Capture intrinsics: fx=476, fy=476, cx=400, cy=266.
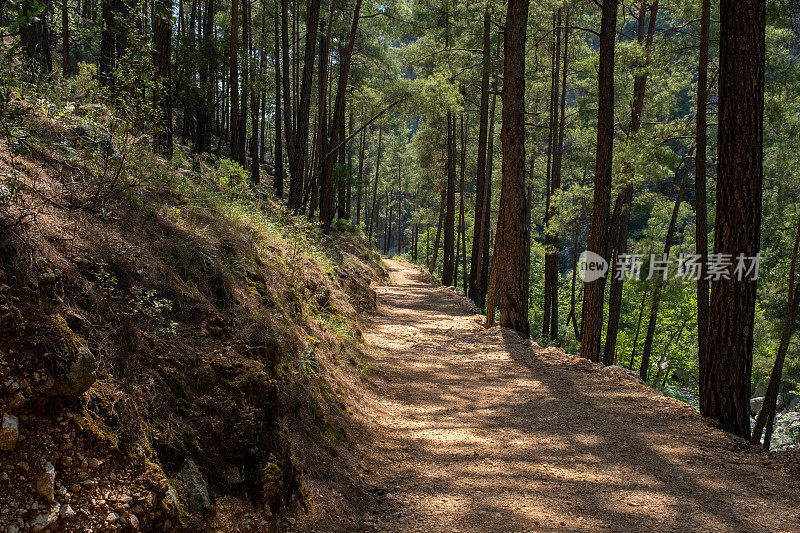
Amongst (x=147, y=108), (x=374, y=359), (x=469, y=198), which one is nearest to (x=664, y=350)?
(x=469, y=198)

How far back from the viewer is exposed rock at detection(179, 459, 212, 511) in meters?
2.40

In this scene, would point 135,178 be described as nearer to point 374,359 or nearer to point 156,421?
point 156,421

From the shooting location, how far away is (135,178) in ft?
12.9

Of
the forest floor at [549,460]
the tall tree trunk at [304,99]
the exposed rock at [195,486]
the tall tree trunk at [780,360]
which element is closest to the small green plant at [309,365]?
the forest floor at [549,460]

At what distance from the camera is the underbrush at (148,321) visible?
2229 mm

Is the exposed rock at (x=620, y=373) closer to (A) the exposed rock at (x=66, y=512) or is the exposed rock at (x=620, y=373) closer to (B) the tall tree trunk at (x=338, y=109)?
(A) the exposed rock at (x=66, y=512)

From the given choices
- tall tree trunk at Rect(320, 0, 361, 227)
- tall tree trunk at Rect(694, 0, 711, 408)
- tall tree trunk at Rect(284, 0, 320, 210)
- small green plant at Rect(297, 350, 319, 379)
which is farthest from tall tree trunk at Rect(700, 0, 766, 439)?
tall tree trunk at Rect(320, 0, 361, 227)

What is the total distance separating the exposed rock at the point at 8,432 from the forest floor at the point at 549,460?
66.2 inches

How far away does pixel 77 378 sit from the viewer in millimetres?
2098

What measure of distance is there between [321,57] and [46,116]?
17207 mm

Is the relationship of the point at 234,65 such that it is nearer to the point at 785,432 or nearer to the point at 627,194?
the point at 627,194
